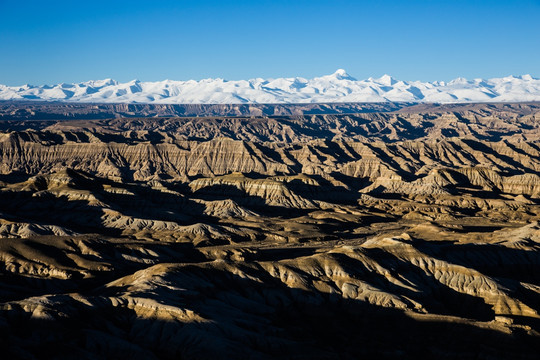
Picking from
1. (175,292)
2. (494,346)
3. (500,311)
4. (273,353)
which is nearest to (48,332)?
(175,292)

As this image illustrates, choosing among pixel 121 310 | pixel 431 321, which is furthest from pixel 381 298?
pixel 121 310

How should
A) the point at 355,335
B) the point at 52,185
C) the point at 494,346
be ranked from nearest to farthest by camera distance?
the point at 494,346, the point at 355,335, the point at 52,185

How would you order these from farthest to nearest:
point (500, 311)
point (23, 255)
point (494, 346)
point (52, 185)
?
point (52, 185) → point (23, 255) → point (500, 311) → point (494, 346)

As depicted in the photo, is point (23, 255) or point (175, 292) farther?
point (23, 255)

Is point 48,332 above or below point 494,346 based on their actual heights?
above

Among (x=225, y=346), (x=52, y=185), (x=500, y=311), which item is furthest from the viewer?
(x=52, y=185)

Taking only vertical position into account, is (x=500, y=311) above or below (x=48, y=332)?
below

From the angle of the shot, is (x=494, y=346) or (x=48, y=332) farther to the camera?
(x=494, y=346)

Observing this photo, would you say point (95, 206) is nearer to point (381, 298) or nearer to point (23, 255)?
point (23, 255)

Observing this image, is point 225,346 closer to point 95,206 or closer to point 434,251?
point 434,251
